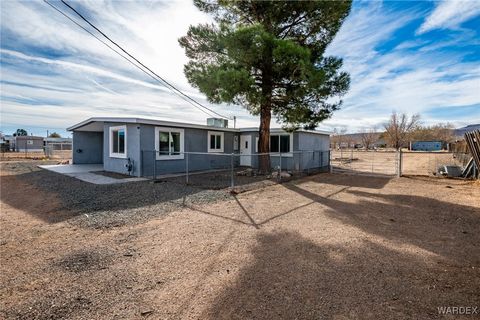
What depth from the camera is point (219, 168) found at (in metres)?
14.8

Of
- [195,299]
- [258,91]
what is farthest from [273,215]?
[258,91]

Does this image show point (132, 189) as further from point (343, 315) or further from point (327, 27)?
point (327, 27)

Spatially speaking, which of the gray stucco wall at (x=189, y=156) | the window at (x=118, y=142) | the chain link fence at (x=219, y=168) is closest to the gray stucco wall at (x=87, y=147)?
the window at (x=118, y=142)

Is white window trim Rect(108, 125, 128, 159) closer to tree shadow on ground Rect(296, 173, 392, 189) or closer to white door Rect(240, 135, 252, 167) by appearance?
white door Rect(240, 135, 252, 167)

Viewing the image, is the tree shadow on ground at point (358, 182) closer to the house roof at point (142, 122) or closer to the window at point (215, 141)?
the window at point (215, 141)

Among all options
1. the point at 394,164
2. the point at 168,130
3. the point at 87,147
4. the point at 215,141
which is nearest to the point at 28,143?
the point at 87,147

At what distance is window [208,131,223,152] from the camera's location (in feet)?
46.5

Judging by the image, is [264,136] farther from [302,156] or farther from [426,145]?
[426,145]

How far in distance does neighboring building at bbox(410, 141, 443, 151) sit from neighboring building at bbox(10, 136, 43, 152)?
7721 centimetres

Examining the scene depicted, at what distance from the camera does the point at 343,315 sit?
86.6 inches

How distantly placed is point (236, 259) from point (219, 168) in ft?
37.7

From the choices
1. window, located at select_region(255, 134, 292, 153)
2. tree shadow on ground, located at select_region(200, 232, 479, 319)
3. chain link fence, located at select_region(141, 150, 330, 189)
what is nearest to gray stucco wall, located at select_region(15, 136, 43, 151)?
chain link fence, located at select_region(141, 150, 330, 189)

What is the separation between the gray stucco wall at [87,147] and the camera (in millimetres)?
15802

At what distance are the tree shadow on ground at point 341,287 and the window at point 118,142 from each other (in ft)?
32.5
